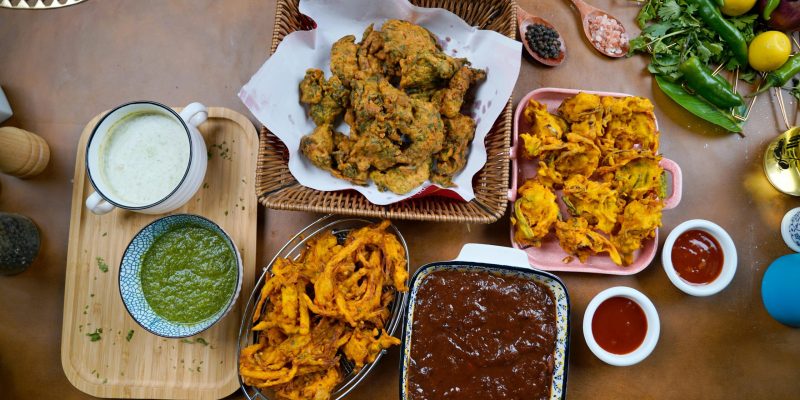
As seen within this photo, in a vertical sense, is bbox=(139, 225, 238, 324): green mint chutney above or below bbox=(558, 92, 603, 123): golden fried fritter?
below

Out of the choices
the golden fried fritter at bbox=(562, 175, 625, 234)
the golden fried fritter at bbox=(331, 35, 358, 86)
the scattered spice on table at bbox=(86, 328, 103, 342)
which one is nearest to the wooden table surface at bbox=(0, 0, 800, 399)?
the scattered spice on table at bbox=(86, 328, 103, 342)

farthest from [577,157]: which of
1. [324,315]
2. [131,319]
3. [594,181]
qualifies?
[131,319]

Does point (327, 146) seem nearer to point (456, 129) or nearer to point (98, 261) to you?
point (456, 129)

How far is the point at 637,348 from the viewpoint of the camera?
2.48 meters

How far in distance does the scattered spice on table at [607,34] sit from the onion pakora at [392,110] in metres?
0.88

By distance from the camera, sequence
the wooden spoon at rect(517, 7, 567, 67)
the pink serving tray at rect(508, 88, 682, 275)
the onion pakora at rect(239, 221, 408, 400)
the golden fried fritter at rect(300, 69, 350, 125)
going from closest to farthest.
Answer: the onion pakora at rect(239, 221, 408, 400) → the golden fried fritter at rect(300, 69, 350, 125) → the pink serving tray at rect(508, 88, 682, 275) → the wooden spoon at rect(517, 7, 567, 67)

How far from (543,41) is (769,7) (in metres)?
1.35

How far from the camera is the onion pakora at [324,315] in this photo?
90.0 inches

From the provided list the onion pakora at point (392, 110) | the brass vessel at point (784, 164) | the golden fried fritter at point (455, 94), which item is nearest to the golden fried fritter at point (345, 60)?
the onion pakora at point (392, 110)

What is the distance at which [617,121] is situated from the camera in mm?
2598

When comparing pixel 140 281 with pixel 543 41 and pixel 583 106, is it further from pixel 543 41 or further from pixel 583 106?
pixel 543 41

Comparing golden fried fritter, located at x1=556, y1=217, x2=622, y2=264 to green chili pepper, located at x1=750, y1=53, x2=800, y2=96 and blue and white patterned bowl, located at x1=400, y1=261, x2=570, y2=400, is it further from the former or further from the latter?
green chili pepper, located at x1=750, y1=53, x2=800, y2=96

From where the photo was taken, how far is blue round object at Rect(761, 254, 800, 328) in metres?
2.59

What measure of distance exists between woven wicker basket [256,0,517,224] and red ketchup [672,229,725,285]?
42.8 inches
